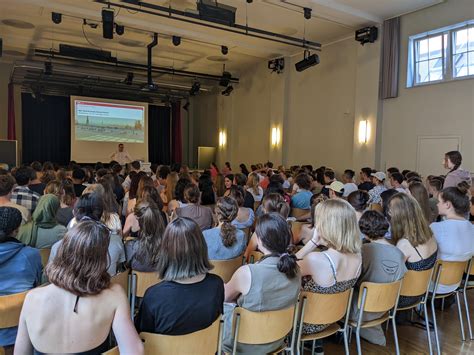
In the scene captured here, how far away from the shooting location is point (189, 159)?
17.2 m

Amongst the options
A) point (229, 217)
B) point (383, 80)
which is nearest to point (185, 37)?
point (383, 80)

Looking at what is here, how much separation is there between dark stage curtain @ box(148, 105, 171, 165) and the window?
12.0 m

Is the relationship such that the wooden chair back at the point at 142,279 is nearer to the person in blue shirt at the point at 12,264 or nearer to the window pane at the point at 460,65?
the person in blue shirt at the point at 12,264

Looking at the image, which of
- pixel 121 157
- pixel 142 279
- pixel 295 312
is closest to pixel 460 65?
pixel 295 312

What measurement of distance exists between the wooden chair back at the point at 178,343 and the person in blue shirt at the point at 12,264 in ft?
2.95

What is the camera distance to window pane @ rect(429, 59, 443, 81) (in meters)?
7.47

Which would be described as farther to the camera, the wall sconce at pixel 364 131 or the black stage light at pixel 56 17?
the wall sconce at pixel 364 131

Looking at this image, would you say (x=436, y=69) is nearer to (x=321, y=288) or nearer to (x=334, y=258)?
(x=334, y=258)

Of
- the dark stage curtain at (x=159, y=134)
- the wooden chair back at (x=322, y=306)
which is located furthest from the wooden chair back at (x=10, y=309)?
the dark stage curtain at (x=159, y=134)

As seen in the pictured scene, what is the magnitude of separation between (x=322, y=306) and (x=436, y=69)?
7148 mm

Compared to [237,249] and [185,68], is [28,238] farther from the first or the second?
[185,68]

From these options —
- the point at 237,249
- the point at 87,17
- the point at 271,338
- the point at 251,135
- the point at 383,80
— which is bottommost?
the point at 271,338

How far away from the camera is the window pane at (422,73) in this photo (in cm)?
773

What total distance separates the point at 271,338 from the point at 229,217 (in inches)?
49.4
